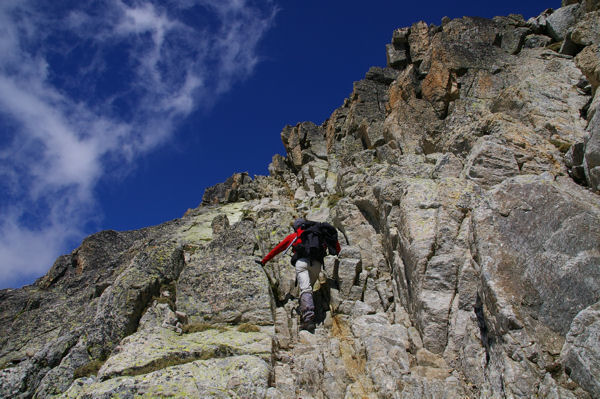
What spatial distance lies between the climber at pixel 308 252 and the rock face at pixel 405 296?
69cm

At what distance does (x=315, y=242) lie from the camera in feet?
49.6

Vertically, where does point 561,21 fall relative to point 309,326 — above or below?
above

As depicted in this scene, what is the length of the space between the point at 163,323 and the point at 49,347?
4.90m

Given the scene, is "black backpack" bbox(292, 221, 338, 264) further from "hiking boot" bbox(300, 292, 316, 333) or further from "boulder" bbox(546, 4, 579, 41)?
"boulder" bbox(546, 4, 579, 41)

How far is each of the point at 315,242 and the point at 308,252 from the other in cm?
50

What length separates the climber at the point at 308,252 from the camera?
1413 centimetres

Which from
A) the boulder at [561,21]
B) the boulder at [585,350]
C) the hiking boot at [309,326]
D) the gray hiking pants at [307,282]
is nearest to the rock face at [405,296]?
the boulder at [585,350]

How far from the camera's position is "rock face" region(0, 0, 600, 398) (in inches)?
323

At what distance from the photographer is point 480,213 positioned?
1013 centimetres

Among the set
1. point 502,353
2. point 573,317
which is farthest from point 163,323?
point 573,317

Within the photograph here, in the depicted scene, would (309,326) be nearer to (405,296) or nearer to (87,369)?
(405,296)

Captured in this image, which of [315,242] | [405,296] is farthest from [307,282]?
[405,296]

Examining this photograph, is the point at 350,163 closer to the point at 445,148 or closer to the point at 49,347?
the point at 445,148

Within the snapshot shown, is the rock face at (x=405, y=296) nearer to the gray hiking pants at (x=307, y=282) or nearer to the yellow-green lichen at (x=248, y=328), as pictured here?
the yellow-green lichen at (x=248, y=328)
